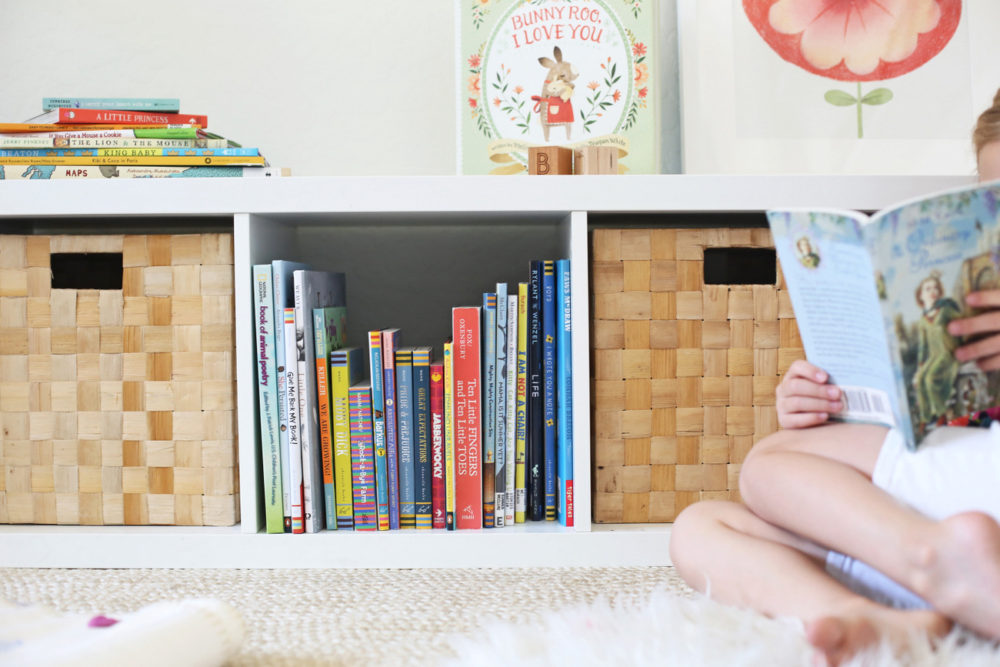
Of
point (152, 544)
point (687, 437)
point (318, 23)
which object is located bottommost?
point (152, 544)

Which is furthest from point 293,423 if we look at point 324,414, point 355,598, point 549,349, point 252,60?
point 252,60

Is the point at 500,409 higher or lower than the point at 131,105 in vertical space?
lower

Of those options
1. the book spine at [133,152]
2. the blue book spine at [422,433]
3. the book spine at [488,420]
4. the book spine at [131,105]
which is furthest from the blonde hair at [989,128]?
the book spine at [131,105]

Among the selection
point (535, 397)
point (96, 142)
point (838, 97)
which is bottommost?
point (535, 397)

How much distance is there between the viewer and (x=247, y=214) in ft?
3.44

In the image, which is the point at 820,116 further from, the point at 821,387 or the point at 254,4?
the point at 254,4

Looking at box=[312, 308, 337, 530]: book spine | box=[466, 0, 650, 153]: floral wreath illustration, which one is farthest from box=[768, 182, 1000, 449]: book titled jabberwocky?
box=[466, 0, 650, 153]: floral wreath illustration

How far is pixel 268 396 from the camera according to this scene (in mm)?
1057

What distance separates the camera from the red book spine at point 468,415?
3.49 feet

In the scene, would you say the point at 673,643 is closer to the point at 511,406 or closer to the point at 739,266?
the point at 511,406

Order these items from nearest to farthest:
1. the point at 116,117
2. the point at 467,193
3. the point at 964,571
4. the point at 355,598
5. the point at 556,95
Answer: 1. the point at 964,571
2. the point at 355,598
3. the point at 467,193
4. the point at 116,117
5. the point at 556,95

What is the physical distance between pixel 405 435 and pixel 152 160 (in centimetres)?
53

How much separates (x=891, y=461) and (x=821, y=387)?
0.09 m

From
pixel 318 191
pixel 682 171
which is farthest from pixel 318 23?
pixel 682 171
